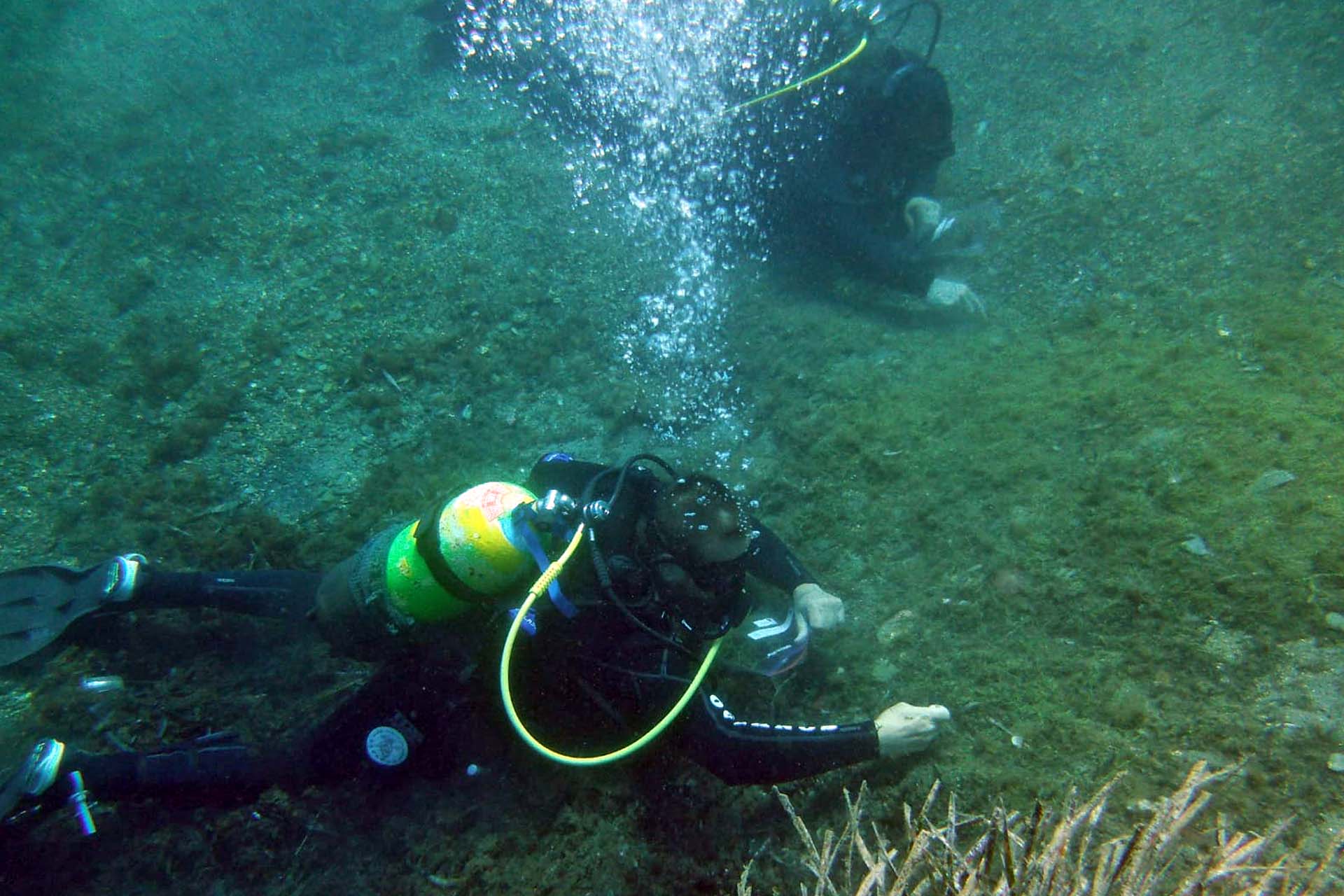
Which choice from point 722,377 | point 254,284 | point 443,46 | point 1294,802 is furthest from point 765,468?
point 443,46

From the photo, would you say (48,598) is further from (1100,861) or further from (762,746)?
(1100,861)

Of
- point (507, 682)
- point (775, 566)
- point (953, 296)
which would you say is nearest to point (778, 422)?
point (775, 566)

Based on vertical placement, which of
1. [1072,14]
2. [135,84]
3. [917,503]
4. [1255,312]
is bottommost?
[135,84]

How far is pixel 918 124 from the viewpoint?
4.55 m

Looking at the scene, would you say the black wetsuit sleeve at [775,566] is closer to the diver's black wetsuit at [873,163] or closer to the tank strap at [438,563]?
the tank strap at [438,563]

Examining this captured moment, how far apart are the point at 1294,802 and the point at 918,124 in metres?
4.39

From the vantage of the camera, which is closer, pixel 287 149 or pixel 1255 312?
pixel 1255 312

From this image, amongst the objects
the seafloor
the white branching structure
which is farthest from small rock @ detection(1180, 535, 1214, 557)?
the white branching structure

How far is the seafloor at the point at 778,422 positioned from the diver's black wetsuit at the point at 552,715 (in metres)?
0.28

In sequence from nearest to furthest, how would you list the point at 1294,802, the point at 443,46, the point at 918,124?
the point at 1294,802
the point at 918,124
the point at 443,46

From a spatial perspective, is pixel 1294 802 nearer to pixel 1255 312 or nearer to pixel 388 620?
pixel 1255 312

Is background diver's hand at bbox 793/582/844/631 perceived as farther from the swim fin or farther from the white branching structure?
the swim fin

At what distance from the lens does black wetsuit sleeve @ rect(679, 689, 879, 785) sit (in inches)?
89.0

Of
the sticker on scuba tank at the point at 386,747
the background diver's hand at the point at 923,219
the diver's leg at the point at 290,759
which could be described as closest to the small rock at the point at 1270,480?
the background diver's hand at the point at 923,219
